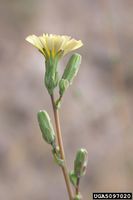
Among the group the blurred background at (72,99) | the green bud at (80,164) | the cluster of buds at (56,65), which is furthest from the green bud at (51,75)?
the blurred background at (72,99)

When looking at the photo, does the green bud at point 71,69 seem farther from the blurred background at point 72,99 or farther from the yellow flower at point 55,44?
the blurred background at point 72,99

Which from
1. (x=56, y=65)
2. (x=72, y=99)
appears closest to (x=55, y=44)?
(x=56, y=65)

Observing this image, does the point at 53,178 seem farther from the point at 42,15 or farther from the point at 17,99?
the point at 42,15

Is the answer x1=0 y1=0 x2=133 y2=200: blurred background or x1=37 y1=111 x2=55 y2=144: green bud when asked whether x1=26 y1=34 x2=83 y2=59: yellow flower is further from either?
x1=0 y1=0 x2=133 y2=200: blurred background

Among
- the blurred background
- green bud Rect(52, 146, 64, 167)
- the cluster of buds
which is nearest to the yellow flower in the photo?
the cluster of buds

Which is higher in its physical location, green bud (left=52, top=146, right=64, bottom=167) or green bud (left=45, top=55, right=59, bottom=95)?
green bud (left=45, top=55, right=59, bottom=95)

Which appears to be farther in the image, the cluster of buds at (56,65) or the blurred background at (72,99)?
the blurred background at (72,99)

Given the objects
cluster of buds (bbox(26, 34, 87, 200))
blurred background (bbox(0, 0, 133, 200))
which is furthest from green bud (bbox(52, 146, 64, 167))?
blurred background (bbox(0, 0, 133, 200))

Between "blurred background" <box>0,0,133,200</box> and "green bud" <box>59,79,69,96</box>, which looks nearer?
"green bud" <box>59,79,69,96</box>

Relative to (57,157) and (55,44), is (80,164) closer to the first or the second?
(57,157)
